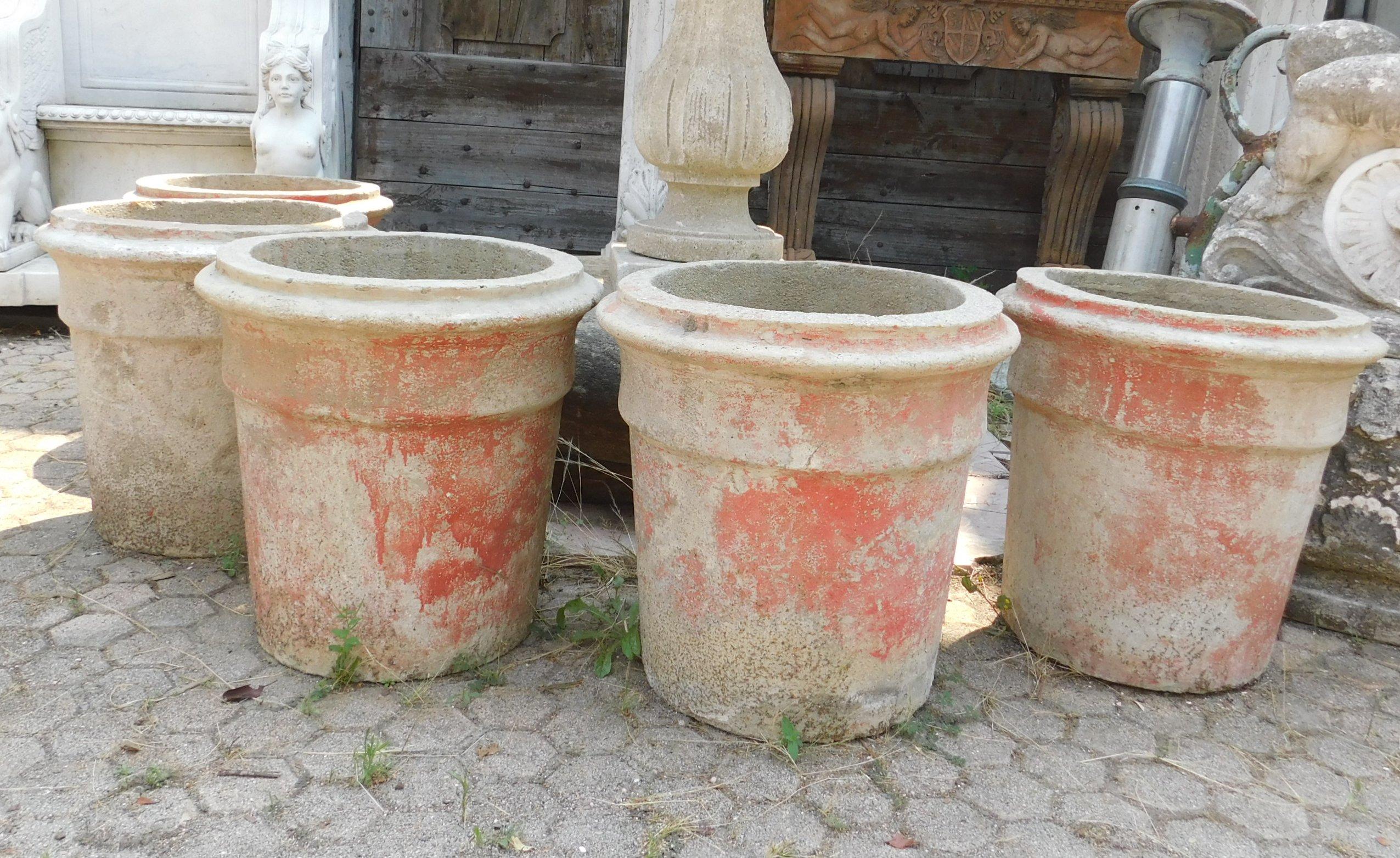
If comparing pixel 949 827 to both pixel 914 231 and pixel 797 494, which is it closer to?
pixel 797 494

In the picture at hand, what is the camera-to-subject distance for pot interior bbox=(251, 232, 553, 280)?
106 inches

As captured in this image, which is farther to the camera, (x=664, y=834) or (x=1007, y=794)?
(x=1007, y=794)

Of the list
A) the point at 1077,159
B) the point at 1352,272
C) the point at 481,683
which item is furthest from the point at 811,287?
the point at 1077,159

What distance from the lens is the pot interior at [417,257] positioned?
106 inches

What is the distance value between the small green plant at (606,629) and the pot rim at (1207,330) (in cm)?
110

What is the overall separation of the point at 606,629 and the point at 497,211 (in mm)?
3992

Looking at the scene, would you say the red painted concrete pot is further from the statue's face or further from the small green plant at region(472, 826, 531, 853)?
the statue's face

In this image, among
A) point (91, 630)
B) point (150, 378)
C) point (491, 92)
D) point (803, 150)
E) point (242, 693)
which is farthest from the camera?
point (491, 92)

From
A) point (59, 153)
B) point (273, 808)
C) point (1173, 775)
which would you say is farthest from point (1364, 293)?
point (59, 153)

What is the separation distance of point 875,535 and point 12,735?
1621mm

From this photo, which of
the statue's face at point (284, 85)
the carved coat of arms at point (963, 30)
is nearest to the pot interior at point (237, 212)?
the statue's face at point (284, 85)

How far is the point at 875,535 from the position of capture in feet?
7.02

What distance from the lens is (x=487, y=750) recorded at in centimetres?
218

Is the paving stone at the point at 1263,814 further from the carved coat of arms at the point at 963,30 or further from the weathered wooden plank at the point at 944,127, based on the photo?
the weathered wooden plank at the point at 944,127
